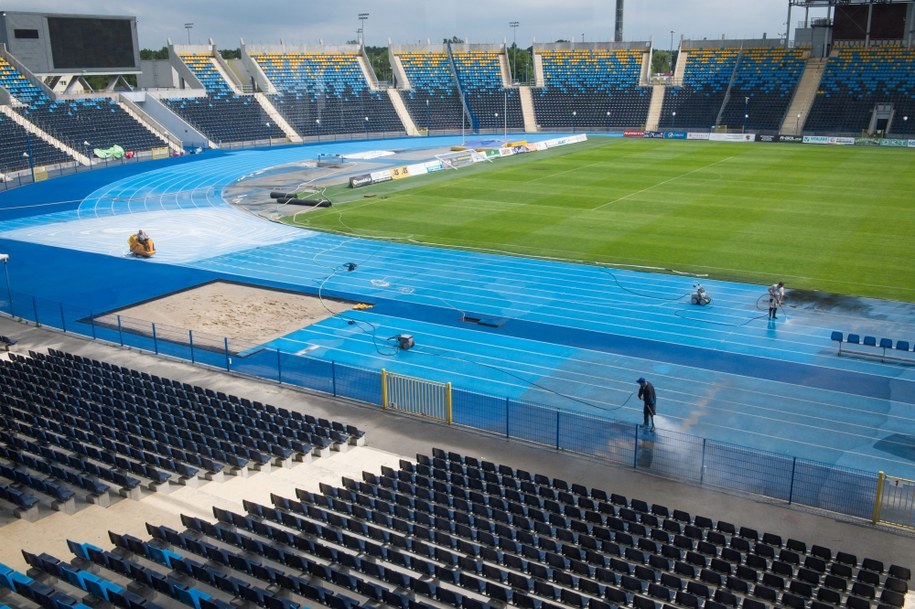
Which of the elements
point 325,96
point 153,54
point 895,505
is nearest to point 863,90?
point 325,96

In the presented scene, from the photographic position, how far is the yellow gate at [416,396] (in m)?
19.3

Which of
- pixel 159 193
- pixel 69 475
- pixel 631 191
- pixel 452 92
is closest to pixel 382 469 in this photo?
pixel 69 475

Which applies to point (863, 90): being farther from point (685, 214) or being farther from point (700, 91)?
point (685, 214)

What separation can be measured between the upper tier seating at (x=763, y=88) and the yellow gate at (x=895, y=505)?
74.4 m

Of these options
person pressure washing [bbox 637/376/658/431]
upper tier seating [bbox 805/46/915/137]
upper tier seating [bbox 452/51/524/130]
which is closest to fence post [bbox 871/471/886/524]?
person pressure washing [bbox 637/376/658/431]

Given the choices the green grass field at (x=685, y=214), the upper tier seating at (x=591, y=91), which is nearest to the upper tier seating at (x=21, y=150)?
the green grass field at (x=685, y=214)

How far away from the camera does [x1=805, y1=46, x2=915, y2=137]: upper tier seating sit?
254 feet

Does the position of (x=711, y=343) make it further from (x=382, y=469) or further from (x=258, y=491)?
(x=258, y=491)

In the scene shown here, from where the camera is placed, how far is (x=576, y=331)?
2662 centimetres

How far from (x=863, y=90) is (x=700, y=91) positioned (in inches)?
661

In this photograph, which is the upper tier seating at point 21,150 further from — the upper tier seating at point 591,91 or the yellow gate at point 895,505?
the yellow gate at point 895,505

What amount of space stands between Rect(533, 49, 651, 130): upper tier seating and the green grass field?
26687 millimetres

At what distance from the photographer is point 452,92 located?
97.8 metres

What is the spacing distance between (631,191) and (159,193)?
102 feet
